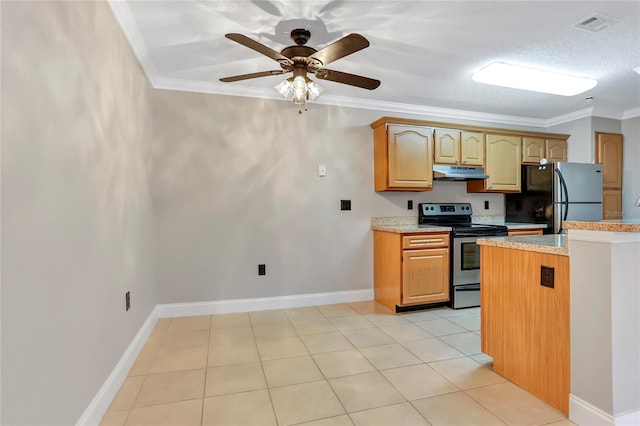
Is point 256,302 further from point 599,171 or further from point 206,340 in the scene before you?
point 599,171

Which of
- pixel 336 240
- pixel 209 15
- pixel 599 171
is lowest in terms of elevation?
pixel 336 240

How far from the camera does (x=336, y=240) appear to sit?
363cm

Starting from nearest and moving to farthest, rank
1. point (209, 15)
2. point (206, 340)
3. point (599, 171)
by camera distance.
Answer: point (209, 15), point (206, 340), point (599, 171)

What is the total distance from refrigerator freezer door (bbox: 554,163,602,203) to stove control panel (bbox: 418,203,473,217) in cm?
98

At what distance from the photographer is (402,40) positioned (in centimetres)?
237

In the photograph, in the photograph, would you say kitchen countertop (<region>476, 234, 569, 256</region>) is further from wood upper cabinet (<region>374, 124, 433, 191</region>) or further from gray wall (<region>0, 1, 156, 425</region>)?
gray wall (<region>0, 1, 156, 425</region>)

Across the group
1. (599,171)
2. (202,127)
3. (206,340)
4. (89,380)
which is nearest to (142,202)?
(202,127)

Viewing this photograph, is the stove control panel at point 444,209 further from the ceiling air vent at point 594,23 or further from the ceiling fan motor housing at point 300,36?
the ceiling fan motor housing at point 300,36

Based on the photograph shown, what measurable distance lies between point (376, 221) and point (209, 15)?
102 inches

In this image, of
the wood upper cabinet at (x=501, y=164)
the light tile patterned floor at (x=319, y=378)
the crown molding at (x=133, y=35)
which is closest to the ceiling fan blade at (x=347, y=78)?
the crown molding at (x=133, y=35)

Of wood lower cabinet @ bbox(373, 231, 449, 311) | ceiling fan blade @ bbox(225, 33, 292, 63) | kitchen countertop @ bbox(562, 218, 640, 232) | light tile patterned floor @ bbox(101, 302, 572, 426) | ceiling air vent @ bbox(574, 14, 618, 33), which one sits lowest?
light tile patterned floor @ bbox(101, 302, 572, 426)

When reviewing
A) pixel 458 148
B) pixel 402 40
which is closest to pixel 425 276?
pixel 458 148

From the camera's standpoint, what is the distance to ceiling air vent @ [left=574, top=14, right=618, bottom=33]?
6.93 ft

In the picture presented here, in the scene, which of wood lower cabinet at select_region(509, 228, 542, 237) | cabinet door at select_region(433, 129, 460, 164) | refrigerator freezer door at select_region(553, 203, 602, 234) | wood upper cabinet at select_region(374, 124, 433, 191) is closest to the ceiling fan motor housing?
wood upper cabinet at select_region(374, 124, 433, 191)
